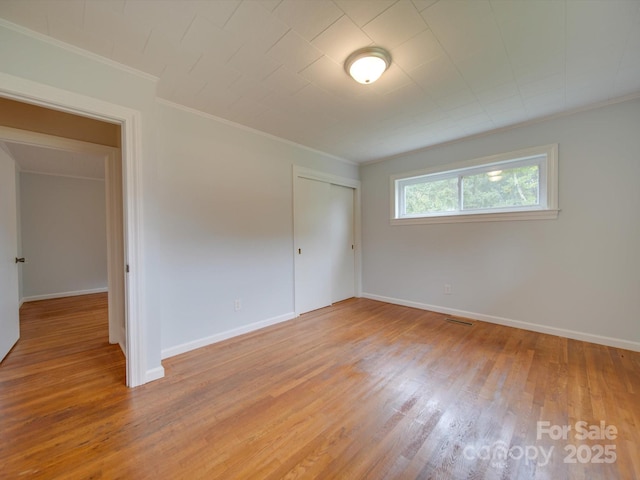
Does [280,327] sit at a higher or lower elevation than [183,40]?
lower

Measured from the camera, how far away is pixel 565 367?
7.34ft

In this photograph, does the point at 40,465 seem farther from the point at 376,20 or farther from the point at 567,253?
the point at 567,253

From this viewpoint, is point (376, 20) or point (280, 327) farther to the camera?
point (280, 327)

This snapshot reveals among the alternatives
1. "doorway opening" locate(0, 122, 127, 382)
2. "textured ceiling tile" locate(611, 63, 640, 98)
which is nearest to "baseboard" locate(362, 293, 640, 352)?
A: "textured ceiling tile" locate(611, 63, 640, 98)

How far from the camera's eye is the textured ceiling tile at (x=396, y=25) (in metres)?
1.48

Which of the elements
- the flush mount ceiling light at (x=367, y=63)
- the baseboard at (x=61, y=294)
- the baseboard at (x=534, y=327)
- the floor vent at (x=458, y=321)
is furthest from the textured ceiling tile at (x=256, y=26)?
the baseboard at (x=61, y=294)

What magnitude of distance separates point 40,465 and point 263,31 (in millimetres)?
2735

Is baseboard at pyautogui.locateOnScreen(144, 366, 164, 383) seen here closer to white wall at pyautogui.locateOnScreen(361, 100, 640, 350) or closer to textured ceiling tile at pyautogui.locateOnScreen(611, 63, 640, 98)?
white wall at pyautogui.locateOnScreen(361, 100, 640, 350)

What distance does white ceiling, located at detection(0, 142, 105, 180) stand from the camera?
3.71 m

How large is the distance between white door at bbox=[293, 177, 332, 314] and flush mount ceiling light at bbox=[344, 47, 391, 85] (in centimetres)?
183

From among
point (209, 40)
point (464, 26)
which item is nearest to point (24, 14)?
point (209, 40)

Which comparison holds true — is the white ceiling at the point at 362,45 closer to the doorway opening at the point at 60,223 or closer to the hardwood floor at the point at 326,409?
the hardwood floor at the point at 326,409

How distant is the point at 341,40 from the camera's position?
171 cm

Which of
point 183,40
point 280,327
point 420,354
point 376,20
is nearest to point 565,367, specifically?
point 420,354
